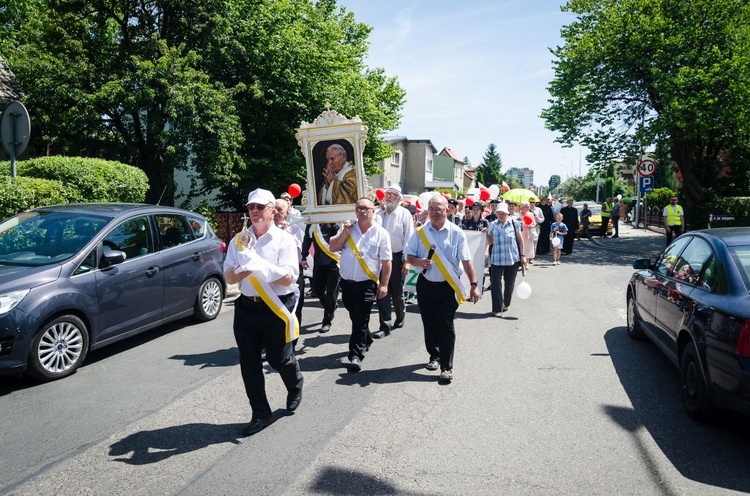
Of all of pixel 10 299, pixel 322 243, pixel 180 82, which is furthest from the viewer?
pixel 180 82

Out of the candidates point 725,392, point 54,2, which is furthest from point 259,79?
point 725,392

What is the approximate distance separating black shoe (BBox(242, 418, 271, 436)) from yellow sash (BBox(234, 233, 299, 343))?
65cm

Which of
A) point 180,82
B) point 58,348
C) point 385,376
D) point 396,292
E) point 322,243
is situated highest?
point 180,82

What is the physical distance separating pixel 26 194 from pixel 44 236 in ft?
9.30

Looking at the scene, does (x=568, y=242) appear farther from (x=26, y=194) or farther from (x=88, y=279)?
(x=88, y=279)

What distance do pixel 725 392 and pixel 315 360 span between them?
390 centimetres

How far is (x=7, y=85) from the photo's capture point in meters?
16.0

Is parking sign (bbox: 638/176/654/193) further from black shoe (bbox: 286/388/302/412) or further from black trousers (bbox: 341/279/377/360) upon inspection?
black shoe (bbox: 286/388/302/412)

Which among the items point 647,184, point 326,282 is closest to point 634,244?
point 647,184

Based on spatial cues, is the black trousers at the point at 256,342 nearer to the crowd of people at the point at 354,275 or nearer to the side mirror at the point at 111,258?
the crowd of people at the point at 354,275

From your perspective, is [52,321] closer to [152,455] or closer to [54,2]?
[152,455]

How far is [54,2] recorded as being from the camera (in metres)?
14.5

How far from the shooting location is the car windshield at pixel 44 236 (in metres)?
5.68

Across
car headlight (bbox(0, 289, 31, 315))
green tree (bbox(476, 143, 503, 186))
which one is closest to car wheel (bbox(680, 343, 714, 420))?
car headlight (bbox(0, 289, 31, 315))
